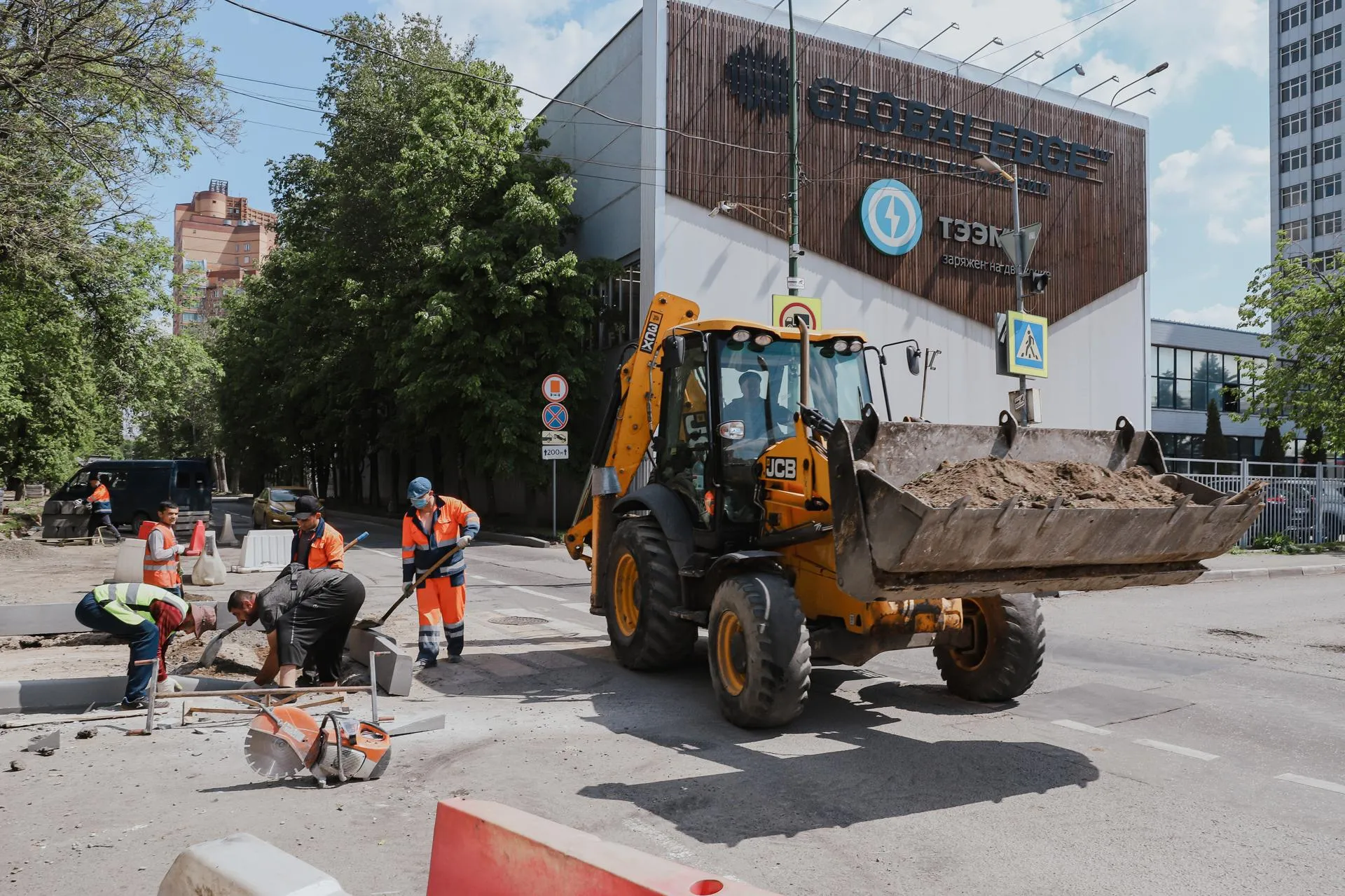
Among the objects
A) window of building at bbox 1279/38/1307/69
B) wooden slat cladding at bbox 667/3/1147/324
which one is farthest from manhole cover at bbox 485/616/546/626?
window of building at bbox 1279/38/1307/69

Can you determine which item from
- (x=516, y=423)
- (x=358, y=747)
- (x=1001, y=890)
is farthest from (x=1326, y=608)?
(x=516, y=423)

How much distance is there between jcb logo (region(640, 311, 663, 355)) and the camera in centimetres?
964

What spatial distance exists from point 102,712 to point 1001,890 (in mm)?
5799

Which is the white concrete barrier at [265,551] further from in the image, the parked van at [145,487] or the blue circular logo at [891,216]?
the blue circular logo at [891,216]

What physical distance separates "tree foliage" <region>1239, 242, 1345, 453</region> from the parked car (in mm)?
27654

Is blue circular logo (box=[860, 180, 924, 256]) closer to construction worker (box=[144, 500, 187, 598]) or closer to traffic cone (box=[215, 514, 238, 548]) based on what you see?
traffic cone (box=[215, 514, 238, 548])

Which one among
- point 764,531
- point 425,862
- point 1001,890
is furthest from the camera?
point 764,531

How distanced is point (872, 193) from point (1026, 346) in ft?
44.3

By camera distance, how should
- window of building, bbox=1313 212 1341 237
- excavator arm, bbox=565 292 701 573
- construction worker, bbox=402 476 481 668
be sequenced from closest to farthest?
construction worker, bbox=402 476 481 668 → excavator arm, bbox=565 292 701 573 → window of building, bbox=1313 212 1341 237

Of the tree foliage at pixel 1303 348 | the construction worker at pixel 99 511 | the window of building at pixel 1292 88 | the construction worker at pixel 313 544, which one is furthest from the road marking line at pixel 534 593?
the window of building at pixel 1292 88

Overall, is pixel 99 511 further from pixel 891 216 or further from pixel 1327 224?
pixel 1327 224

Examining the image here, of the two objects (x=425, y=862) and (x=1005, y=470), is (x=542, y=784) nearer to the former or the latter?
(x=425, y=862)

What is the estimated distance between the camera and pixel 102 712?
6.88m

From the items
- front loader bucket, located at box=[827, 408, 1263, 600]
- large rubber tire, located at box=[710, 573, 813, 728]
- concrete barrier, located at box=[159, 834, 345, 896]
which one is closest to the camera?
concrete barrier, located at box=[159, 834, 345, 896]
